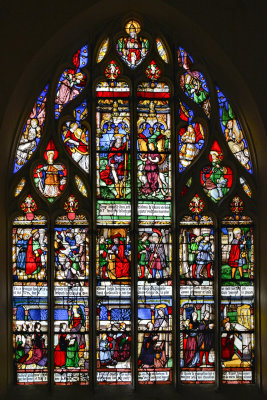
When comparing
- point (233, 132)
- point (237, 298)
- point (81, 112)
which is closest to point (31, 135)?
point (81, 112)

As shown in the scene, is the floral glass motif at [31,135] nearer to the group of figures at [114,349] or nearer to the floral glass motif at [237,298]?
the group of figures at [114,349]

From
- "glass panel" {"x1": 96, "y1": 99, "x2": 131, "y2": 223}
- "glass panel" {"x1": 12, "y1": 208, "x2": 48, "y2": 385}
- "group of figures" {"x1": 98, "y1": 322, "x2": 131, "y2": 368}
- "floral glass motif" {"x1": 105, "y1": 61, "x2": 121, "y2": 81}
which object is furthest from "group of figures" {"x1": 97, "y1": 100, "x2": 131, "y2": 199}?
"group of figures" {"x1": 98, "y1": 322, "x2": 131, "y2": 368}

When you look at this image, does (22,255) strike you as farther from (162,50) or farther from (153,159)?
(162,50)

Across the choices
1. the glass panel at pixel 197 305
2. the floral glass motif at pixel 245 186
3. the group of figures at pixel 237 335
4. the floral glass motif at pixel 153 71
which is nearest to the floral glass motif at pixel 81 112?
the floral glass motif at pixel 153 71

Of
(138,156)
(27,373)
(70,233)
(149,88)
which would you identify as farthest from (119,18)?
(27,373)

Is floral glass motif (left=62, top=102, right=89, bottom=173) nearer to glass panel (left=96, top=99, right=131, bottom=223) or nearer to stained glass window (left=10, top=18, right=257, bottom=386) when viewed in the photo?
stained glass window (left=10, top=18, right=257, bottom=386)

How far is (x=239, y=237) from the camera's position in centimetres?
930

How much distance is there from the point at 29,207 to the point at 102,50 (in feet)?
7.27

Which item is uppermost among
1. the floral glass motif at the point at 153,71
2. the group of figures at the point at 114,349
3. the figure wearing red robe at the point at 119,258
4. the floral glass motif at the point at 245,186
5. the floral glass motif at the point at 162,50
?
the floral glass motif at the point at 162,50

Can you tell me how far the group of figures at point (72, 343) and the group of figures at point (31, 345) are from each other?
0.17 metres

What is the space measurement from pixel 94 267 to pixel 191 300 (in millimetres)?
1284

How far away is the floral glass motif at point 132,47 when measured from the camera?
9.46 meters

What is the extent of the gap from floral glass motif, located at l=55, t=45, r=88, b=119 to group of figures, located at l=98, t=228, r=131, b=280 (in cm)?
167

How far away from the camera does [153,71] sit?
946 centimetres
